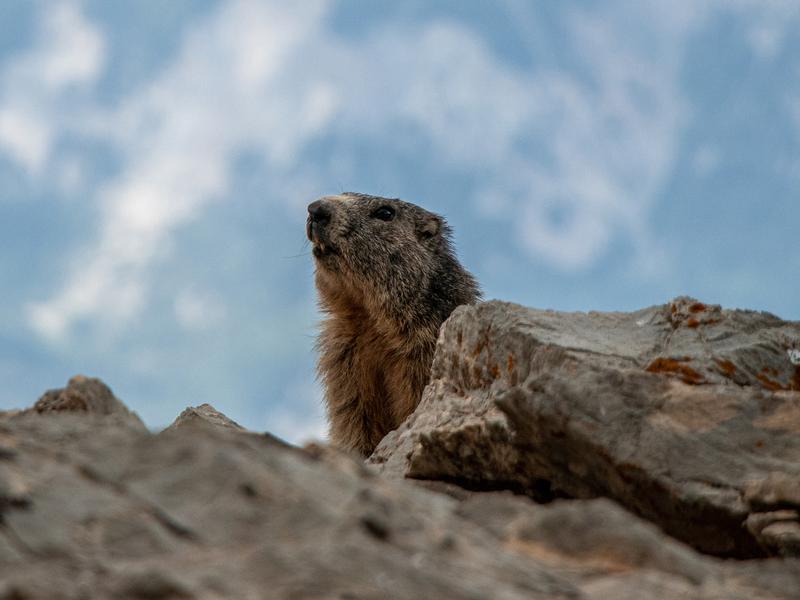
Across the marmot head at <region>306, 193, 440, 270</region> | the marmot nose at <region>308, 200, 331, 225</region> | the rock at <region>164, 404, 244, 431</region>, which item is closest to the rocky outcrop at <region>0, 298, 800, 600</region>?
the rock at <region>164, 404, 244, 431</region>

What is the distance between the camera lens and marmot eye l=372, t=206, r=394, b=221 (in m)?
12.4

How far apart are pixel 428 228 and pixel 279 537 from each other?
9.60m

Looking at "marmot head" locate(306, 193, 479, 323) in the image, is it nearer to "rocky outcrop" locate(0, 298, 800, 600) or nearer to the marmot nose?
the marmot nose

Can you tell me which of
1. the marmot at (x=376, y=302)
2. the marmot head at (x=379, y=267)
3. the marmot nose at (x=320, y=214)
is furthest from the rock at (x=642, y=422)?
the marmot nose at (x=320, y=214)

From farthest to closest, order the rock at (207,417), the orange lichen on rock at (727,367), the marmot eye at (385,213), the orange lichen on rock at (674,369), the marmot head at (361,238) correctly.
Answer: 1. the marmot eye at (385,213)
2. the marmot head at (361,238)
3. the rock at (207,417)
4. the orange lichen on rock at (727,367)
5. the orange lichen on rock at (674,369)

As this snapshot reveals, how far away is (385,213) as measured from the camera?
12430mm

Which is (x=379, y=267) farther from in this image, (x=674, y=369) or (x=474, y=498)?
(x=474, y=498)

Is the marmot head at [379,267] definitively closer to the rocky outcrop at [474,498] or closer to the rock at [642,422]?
the rock at [642,422]

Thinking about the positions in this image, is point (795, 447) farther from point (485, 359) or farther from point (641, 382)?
point (485, 359)

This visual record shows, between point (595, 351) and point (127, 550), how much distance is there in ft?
12.2

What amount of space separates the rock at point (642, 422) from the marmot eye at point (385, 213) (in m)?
5.34

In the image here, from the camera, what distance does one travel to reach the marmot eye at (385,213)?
40.6ft

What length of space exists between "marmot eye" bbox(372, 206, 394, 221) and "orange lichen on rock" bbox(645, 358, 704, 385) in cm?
654

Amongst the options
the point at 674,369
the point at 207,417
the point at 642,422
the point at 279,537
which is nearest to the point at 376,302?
the point at 207,417
